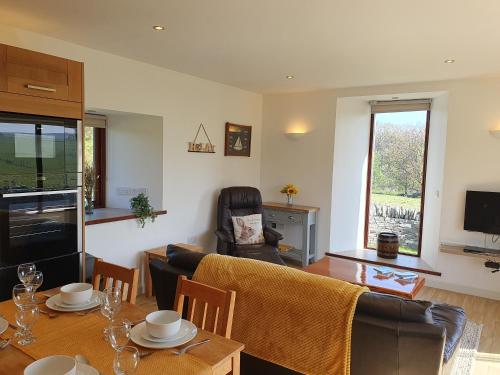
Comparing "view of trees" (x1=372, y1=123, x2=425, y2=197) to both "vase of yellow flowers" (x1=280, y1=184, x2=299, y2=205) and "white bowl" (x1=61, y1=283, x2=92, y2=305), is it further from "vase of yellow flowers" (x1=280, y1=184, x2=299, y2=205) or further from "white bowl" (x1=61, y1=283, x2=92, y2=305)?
"white bowl" (x1=61, y1=283, x2=92, y2=305)

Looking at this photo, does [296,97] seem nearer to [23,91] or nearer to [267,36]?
[267,36]

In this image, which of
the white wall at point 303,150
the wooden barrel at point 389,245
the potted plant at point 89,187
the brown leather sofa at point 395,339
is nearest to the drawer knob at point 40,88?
the potted plant at point 89,187

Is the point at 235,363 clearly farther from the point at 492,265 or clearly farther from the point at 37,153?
the point at 492,265

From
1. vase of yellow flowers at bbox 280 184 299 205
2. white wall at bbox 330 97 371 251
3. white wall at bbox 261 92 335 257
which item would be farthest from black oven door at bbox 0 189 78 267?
white wall at bbox 330 97 371 251

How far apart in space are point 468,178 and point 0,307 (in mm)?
4617

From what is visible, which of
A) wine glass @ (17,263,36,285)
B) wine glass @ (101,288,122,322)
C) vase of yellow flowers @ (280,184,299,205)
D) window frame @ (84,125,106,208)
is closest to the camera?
wine glass @ (101,288,122,322)

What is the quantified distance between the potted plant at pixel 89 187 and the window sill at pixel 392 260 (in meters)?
3.21

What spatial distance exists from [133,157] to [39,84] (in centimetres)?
195

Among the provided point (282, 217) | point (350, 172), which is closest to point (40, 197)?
point (282, 217)

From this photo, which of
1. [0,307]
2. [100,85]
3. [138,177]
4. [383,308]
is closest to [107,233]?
[138,177]

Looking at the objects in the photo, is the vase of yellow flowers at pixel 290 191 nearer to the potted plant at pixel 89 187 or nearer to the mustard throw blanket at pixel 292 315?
the potted plant at pixel 89 187

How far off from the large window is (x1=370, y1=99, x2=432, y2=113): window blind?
3.75 metres

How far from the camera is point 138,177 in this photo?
4.46 metres

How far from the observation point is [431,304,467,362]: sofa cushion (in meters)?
2.06
